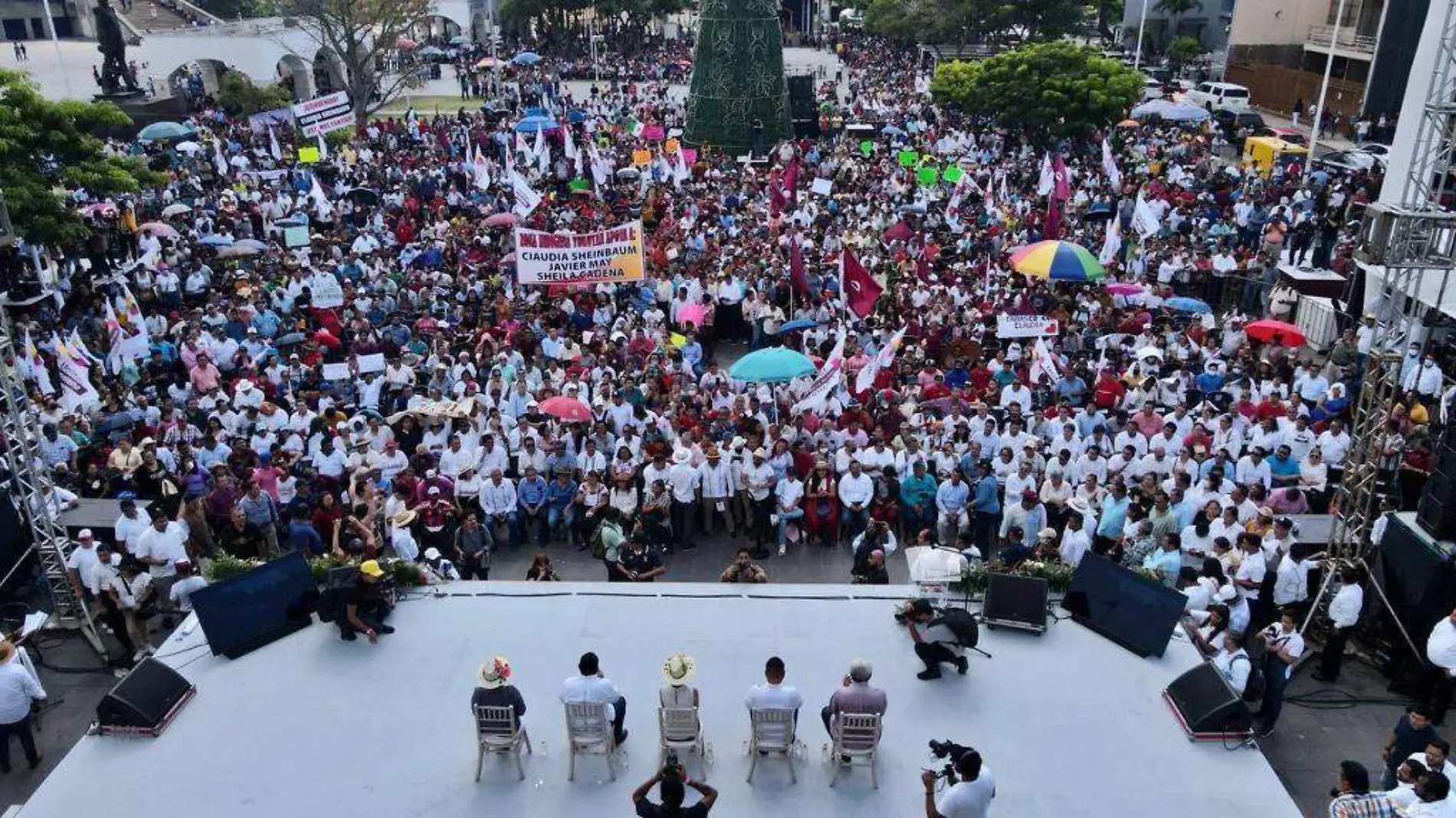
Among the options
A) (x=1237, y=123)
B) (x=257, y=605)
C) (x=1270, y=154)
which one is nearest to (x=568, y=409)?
(x=257, y=605)

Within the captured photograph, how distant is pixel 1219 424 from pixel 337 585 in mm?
10481

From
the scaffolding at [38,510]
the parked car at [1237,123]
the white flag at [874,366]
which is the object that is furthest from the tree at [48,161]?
the parked car at [1237,123]

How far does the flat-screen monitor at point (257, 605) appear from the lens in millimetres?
9867

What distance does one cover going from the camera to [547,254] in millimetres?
17188

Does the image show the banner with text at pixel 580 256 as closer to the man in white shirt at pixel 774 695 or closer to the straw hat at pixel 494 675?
the straw hat at pixel 494 675

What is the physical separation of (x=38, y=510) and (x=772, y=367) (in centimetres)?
844

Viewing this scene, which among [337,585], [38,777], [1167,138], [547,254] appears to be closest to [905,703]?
[337,585]

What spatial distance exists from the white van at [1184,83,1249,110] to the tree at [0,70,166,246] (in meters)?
37.7

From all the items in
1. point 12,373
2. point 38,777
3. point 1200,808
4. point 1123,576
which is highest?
point 12,373

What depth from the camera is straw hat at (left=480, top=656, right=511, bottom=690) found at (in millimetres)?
8062

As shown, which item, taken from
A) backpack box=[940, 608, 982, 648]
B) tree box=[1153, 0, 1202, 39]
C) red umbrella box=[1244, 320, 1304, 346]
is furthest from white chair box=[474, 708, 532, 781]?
tree box=[1153, 0, 1202, 39]

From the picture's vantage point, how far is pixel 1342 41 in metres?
44.3

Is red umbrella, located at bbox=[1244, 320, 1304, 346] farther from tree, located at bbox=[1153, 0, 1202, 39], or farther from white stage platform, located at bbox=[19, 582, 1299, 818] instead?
tree, located at bbox=[1153, 0, 1202, 39]

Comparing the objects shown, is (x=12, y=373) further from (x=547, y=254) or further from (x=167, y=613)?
(x=547, y=254)
